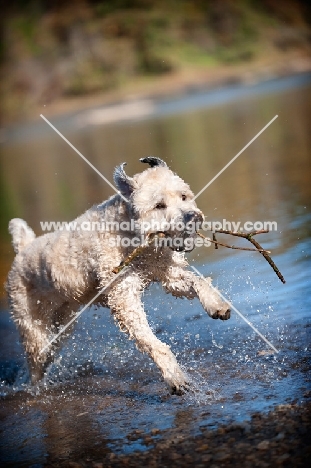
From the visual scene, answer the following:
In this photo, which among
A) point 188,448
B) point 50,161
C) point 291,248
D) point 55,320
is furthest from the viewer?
point 50,161

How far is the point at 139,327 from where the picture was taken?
5363 millimetres

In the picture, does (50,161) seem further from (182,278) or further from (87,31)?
(87,31)

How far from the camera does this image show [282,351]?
566cm

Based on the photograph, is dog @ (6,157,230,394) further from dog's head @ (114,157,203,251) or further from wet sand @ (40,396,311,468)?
wet sand @ (40,396,311,468)

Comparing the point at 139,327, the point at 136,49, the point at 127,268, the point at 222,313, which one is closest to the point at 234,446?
the point at 222,313

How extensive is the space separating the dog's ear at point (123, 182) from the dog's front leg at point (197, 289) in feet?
2.22

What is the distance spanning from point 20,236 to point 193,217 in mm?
2176

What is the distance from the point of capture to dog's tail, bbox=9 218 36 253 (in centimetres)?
664

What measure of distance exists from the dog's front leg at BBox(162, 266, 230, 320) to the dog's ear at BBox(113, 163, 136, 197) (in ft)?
2.22

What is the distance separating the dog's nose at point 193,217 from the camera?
505 centimetres

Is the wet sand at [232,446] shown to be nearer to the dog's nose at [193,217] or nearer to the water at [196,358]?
Answer: the water at [196,358]

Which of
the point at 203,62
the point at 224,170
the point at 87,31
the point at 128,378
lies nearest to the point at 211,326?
the point at 128,378

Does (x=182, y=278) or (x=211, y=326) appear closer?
(x=182, y=278)

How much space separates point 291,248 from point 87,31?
71270 millimetres
